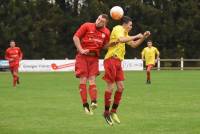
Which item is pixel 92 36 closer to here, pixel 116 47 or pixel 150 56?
pixel 116 47

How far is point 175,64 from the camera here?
66000 mm

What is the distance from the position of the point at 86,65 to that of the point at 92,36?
2.31 ft

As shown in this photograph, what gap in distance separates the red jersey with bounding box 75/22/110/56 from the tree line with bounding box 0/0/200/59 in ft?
166

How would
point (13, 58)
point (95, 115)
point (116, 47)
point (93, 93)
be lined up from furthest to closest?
point (13, 58) → point (95, 115) → point (116, 47) → point (93, 93)

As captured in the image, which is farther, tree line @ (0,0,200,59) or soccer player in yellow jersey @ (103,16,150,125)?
tree line @ (0,0,200,59)

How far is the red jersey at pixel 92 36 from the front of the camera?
47.1ft

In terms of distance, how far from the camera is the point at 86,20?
66938 mm

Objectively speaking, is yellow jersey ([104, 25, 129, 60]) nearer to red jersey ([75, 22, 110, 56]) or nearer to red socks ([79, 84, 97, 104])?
red jersey ([75, 22, 110, 56])

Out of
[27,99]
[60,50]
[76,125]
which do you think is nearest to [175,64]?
[60,50]

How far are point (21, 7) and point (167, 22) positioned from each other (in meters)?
15.8

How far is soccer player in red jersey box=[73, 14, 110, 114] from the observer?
14.3 metres

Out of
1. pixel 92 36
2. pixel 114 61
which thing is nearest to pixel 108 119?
pixel 114 61

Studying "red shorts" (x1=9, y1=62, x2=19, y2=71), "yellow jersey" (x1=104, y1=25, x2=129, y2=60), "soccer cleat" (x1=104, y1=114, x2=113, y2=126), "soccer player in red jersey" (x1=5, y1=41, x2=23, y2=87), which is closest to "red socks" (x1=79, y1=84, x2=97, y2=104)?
"soccer cleat" (x1=104, y1=114, x2=113, y2=126)

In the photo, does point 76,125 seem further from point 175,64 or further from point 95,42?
point 175,64
